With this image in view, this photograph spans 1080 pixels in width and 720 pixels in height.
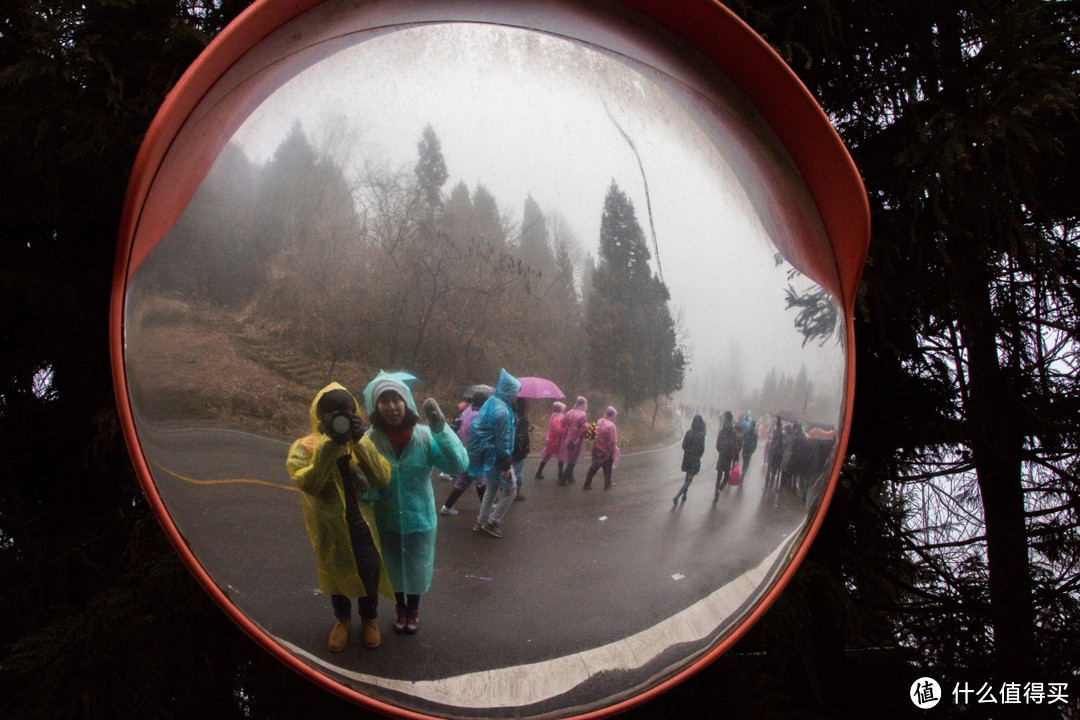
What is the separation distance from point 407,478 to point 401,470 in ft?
0.05

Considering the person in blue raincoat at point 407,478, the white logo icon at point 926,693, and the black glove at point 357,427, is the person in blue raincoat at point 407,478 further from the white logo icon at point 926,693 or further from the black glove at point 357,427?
the white logo icon at point 926,693

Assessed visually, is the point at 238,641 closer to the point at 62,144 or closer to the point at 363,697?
the point at 363,697

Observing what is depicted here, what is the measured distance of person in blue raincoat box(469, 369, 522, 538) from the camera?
1.11 m

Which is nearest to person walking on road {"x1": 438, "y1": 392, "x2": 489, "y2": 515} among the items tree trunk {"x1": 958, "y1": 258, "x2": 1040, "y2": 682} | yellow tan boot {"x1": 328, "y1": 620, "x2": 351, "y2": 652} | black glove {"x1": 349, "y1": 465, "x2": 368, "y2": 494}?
black glove {"x1": 349, "y1": 465, "x2": 368, "y2": 494}

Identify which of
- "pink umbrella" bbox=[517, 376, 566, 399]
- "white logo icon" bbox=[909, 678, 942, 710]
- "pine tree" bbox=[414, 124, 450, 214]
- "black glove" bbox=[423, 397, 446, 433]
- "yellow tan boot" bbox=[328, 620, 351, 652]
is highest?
"pine tree" bbox=[414, 124, 450, 214]

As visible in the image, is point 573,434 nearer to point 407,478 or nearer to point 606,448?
point 606,448

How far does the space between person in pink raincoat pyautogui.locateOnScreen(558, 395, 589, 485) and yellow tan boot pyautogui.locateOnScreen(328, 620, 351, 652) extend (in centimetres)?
40

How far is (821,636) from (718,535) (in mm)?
2038

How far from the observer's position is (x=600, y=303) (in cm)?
113

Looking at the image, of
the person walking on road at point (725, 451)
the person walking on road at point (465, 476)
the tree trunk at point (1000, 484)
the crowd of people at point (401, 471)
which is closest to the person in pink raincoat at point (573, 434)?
the crowd of people at point (401, 471)

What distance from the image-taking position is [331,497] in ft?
3.68

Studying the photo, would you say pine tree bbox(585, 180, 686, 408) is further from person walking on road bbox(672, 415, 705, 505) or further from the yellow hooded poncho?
the yellow hooded poncho

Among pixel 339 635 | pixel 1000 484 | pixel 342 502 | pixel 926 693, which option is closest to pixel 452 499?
pixel 342 502

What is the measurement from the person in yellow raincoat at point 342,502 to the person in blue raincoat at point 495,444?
135 mm
